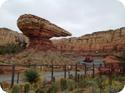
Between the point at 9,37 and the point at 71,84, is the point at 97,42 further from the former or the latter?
the point at 9,37

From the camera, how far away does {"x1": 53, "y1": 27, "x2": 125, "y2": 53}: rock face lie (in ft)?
20.8

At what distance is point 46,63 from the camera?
249 inches

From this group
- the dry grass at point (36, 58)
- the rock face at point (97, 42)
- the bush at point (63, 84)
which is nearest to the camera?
the bush at point (63, 84)

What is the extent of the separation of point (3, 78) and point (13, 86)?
19 centimetres

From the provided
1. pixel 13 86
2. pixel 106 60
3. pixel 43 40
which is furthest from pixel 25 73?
pixel 106 60

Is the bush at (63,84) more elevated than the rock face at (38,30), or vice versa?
the rock face at (38,30)

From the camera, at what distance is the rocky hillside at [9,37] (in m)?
6.31

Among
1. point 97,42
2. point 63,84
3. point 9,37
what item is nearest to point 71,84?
point 63,84

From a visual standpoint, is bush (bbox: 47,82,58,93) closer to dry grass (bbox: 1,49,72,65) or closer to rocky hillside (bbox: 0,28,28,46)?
dry grass (bbox: 1,49,72,65)

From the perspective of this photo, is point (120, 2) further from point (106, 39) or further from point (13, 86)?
point (13, 86)

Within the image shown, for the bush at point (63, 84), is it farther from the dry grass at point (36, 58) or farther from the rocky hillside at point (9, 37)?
the rocky hillside at point (9, 37)

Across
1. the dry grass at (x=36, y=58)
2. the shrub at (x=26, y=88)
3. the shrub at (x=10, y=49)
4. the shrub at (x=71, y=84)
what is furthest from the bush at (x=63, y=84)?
the shrub at (x=10, y=49)

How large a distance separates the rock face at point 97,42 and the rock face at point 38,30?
11cm

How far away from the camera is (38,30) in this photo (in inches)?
253
